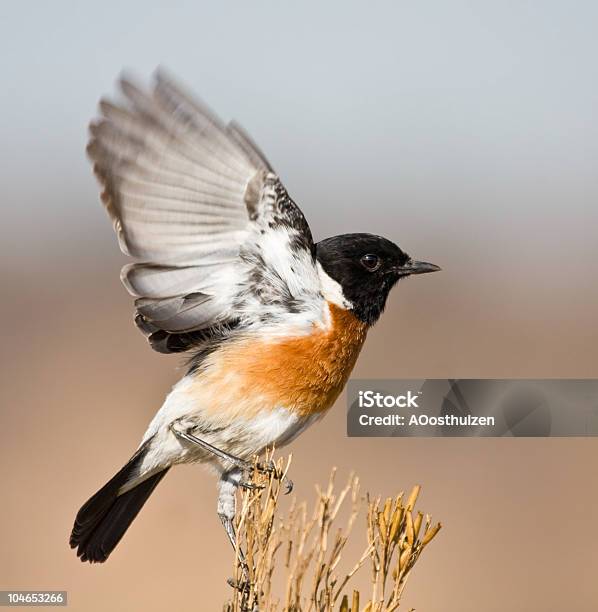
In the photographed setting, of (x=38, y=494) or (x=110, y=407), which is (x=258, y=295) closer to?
(x=38, y=494)

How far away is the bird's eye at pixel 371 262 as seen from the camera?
4492 millimetres

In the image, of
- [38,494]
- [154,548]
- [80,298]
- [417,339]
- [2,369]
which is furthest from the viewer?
[80,298]

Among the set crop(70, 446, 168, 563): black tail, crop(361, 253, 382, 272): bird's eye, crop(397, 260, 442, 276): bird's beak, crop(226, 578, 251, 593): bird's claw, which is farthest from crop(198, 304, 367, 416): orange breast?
crop(226, 578, 251, 593): bird's claw

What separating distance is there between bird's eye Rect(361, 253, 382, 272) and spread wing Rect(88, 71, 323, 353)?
0.35 metres

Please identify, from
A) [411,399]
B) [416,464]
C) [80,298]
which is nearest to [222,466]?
[411,399]

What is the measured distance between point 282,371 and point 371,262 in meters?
0.68

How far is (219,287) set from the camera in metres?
4.12

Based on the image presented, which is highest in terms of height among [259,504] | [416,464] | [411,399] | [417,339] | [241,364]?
[417,339]

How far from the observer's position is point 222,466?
423 centimetres

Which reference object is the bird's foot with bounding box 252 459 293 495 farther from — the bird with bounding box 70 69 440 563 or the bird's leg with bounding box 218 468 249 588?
the bird's leg with bounding box 218 468 249 588

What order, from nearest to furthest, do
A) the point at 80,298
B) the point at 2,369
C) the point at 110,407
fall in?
the point at 110,407
the point at 2,369
the point at 80,298

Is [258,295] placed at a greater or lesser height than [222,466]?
greater

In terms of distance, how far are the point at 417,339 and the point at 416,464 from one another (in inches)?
175

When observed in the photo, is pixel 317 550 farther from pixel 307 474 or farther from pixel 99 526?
pixel 307 474
